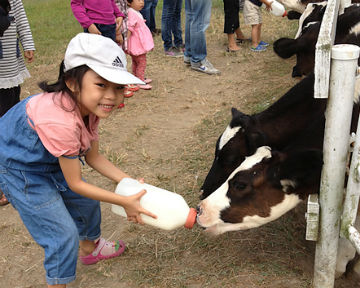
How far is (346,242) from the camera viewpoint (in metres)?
2.54

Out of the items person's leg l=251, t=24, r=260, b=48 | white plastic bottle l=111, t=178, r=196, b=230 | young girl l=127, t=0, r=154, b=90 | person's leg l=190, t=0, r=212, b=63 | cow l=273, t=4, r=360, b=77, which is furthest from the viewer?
person's leg l=251, t=24, r=260, b=48

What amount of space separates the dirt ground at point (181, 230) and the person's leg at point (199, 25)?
359 millimetres

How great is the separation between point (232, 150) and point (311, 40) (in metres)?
2.02

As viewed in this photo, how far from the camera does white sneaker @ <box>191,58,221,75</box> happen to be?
253 inches

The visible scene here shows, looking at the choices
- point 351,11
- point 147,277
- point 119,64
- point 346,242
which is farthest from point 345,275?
point 351,11

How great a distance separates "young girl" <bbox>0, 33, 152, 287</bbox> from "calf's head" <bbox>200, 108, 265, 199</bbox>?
0.91m

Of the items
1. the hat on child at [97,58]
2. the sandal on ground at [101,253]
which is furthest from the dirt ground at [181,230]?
Result: the hat on child at [97,58]

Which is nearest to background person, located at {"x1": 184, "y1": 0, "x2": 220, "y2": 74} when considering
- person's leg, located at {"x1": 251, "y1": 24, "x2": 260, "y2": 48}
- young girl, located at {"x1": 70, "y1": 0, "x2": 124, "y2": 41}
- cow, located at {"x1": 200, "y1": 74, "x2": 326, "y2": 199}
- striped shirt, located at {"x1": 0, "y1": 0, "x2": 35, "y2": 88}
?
person's leg, located at {"x1": 251, "y1": 24, "x2": 260, "y2": 48}

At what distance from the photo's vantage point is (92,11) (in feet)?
16.0

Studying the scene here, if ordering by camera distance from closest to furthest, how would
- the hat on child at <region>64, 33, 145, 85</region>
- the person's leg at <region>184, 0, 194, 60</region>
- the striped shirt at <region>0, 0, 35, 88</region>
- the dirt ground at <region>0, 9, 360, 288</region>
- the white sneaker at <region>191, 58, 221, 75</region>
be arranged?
the hat on child at <region>64, 33, 145, 85</region>, the dirt ground at <region>0, 9, 360, 288</region>, the striped shirt at <region>0, 0, 35, 88</region>, the person's leg at <region>184, 0, 194, 60</region>, the white sneaker at <region>191, 58, 221, 75</region>

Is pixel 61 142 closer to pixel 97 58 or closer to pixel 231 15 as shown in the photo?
pixel 97 58

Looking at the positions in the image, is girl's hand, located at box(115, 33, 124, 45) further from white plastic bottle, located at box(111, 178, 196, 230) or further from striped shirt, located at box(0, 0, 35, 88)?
white plastic bottle, located at box(111, 178, 196, 230)

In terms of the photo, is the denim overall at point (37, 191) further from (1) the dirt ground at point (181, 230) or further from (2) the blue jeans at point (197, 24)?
(2) the blue jeans at point (197, 24)

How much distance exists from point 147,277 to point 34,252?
0.86 meters
